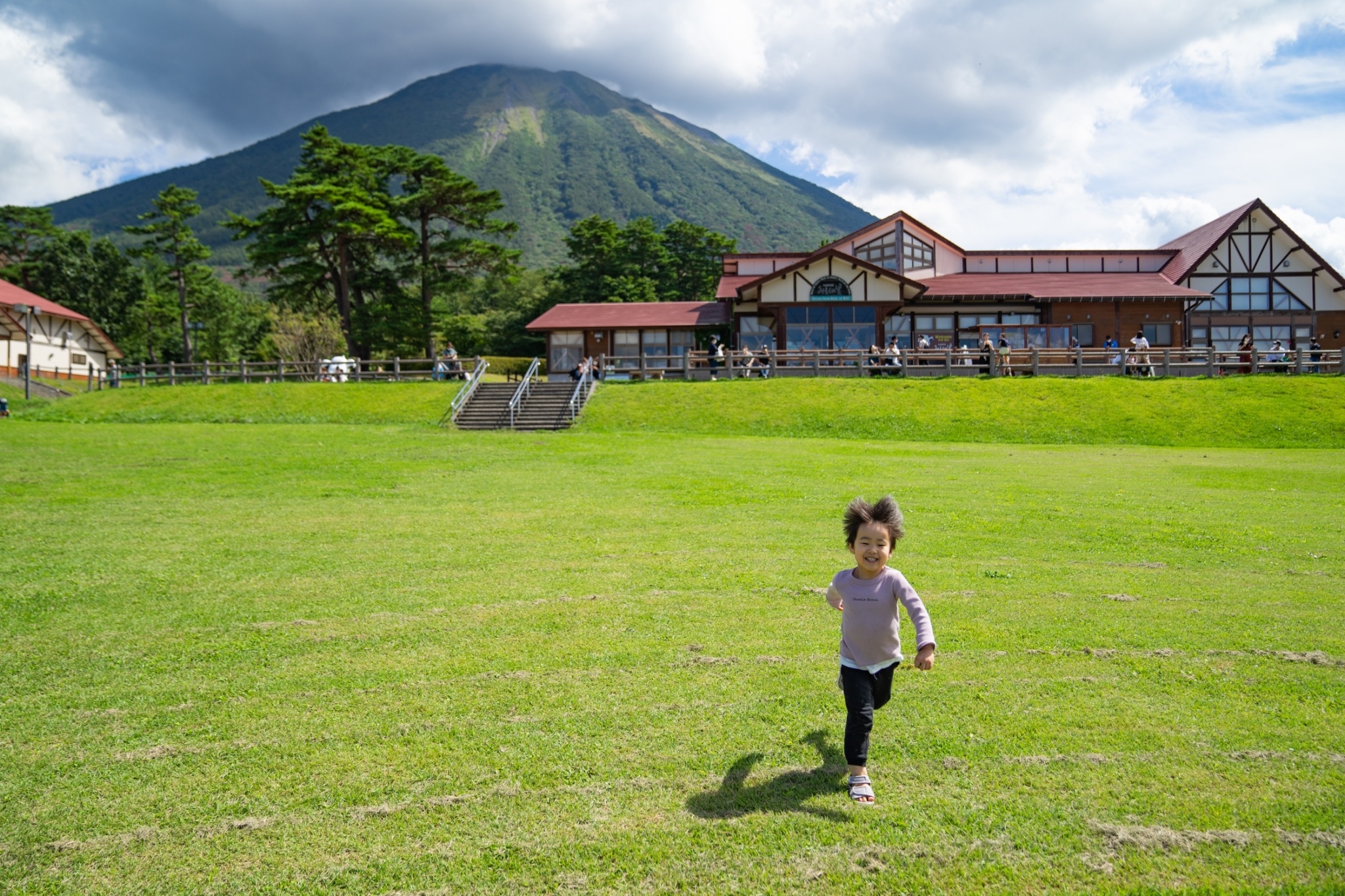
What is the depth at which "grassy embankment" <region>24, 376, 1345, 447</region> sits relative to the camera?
22203mm

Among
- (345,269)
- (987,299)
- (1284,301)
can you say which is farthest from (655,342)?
(1284,301)

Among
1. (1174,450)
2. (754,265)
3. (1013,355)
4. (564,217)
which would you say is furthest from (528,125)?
(1174,450)

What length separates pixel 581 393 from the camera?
2756cm

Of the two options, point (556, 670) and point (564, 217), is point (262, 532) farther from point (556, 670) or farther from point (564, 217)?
point (564, 217)

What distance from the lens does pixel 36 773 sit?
378cm

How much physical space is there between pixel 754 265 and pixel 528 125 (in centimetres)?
14833

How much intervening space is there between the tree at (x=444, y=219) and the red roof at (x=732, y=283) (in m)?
11.6

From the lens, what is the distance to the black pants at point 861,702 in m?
3.62

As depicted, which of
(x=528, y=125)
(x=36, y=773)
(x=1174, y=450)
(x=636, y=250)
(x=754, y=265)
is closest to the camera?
(x=36, y=773)

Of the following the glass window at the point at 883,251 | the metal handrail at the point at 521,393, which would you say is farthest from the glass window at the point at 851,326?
the metal handrail at the point at 521,393

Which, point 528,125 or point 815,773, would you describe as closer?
point 815,773

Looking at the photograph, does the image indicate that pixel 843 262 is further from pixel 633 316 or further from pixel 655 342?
pixel 633 316

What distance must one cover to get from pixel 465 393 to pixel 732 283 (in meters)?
17.1

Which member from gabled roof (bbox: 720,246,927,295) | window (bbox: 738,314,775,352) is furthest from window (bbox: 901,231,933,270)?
window (bbox: 738,314,775,352)
